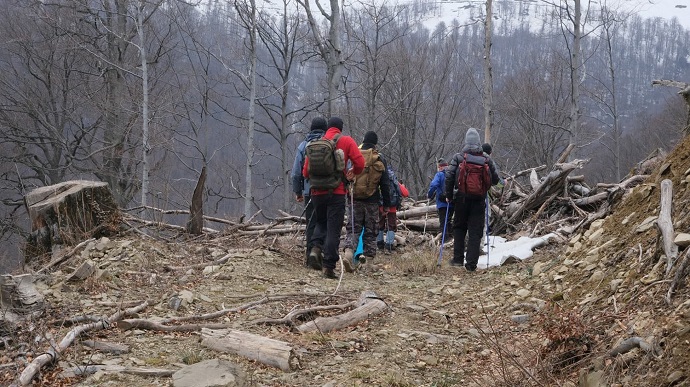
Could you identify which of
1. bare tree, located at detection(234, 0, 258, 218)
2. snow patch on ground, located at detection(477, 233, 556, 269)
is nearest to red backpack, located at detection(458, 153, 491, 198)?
snow patch on ground, located at detection(477, 233, 556, 269)

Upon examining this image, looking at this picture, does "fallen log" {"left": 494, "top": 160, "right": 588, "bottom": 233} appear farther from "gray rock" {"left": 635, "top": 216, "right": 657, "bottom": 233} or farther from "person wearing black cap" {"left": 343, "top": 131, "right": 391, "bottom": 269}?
"gray rock" {"left": 635, "top": 216, "right": 657, "bottom": 233}

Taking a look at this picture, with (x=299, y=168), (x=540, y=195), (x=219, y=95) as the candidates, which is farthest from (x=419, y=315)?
(x=219, y=95)

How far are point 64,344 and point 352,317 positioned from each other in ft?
7.77

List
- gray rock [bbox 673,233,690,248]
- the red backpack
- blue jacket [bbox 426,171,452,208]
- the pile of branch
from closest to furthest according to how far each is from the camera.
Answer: gray rock [bbox 673,233,690,248], the red backpack, blue jacket [bbox 426,171,452,208], the pile of branch

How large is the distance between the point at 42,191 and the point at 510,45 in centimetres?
5867

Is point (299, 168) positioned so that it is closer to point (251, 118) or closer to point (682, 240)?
point (682, 240)

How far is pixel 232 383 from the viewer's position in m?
3.49

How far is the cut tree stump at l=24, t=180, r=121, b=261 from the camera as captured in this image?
8.50 m

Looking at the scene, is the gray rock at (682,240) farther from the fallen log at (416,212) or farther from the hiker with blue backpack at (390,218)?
the fallen log at (416,212)

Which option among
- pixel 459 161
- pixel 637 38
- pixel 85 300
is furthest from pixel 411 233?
pixel 637 38

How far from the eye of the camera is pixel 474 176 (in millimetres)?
8211

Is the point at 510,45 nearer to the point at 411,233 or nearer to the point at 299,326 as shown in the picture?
the point at 411,233

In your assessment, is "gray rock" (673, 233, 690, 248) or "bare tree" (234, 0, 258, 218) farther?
"bare tree" (234, 0, 258, 218)

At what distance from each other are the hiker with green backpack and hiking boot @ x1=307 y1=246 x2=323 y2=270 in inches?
5.3
